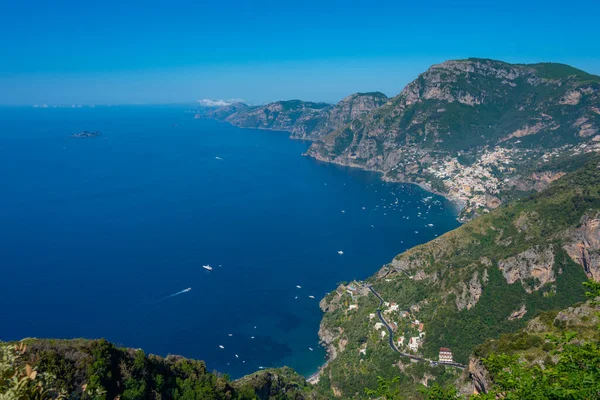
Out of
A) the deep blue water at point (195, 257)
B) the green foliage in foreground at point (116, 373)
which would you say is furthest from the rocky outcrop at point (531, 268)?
the green foliage in foreground at point (116, 373)

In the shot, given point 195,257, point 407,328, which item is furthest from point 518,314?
point 195,257

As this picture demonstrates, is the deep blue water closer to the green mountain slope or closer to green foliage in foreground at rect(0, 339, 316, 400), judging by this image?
the green mountain slope

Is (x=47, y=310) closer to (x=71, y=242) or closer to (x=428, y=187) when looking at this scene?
(x=71, y=242)

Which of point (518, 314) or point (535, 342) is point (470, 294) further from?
point (535, 342)

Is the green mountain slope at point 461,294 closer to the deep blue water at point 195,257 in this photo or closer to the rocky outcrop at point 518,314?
the rocky outcrop at point 518,314

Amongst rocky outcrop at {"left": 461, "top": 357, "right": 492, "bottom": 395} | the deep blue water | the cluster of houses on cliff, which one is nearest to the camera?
rocky outcrop at {"left": 461, "top": 357, "right": 492, "bottom": 395}

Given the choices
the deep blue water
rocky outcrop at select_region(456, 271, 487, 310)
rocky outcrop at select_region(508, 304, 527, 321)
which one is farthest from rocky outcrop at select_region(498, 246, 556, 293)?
the deep blue water

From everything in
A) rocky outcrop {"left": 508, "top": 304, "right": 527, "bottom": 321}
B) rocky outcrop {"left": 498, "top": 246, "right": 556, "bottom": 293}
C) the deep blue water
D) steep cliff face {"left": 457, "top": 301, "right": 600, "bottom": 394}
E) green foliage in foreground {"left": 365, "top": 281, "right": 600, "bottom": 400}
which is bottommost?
the deep blue water
